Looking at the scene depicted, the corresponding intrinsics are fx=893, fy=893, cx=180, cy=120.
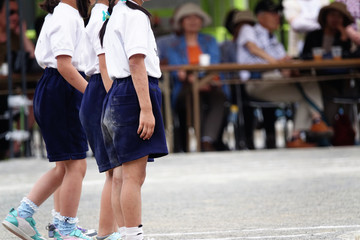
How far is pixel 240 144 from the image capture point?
1209cm

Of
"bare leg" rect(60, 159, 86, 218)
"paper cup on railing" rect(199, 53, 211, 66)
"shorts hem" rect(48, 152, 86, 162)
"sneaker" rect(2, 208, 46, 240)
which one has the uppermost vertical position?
"paper cup on railing" rect(199, 53, 211, 66)

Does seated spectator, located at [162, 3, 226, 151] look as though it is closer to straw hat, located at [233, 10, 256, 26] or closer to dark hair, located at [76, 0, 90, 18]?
straw hat, located at [233, 10, 256, 26]

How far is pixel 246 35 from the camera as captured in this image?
11.9 metres

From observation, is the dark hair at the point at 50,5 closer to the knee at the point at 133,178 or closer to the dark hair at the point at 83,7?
the dark hair at the point at 83,7

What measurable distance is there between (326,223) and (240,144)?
6.71 metres

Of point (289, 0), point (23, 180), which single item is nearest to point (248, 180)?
point (23, 180)

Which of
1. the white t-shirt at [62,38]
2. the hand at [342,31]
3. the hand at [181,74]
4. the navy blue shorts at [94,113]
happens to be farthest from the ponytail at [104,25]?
the hand at [342,31]

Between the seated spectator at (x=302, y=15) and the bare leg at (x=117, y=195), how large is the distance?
7816mm

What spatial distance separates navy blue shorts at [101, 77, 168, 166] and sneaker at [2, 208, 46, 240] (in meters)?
0.93

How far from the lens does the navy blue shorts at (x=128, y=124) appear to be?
13.6 feet

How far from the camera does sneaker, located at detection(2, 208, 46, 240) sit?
4.83m

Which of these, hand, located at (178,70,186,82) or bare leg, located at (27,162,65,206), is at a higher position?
hand, located at (178,70,186,82)

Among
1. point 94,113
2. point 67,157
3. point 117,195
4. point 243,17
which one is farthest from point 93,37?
point 243,17

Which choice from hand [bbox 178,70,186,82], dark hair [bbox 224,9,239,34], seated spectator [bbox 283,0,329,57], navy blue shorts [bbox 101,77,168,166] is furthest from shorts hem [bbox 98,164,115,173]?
dark hair [bbox 224,9,239,34]
